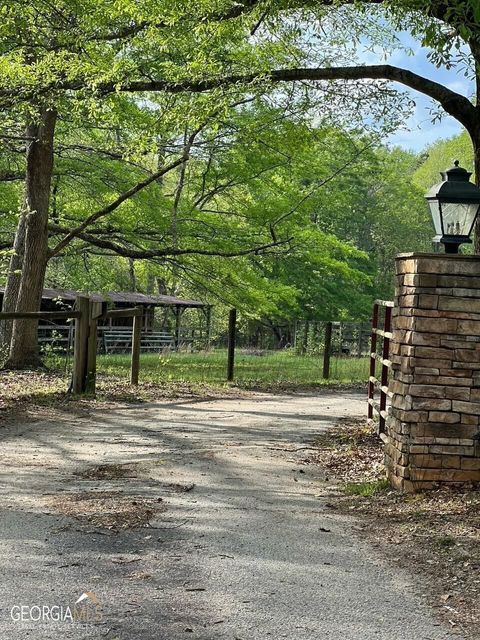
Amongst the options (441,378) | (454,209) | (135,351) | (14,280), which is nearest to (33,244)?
(14,280)

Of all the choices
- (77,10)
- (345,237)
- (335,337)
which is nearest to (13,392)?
(77,10)

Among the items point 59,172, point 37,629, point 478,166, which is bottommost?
point 37,629

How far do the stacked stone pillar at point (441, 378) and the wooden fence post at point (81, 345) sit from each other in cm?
658

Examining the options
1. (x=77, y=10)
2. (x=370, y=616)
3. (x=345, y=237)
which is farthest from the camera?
(x=345, y=237)

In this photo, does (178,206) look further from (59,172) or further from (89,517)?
(89,517)

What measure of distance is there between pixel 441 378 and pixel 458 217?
1.35m

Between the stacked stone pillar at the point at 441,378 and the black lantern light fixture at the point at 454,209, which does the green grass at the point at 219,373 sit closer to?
the black lantern light fixture at the point at 454,209

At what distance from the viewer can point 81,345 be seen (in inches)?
465

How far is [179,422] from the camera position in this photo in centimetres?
1004

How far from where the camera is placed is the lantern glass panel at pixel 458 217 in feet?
21.2

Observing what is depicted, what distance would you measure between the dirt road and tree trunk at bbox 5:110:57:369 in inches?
307

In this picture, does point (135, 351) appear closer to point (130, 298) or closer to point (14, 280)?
point (14, 280)

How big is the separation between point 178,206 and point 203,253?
6.11 ft

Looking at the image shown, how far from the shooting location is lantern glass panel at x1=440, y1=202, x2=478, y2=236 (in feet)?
21.2
